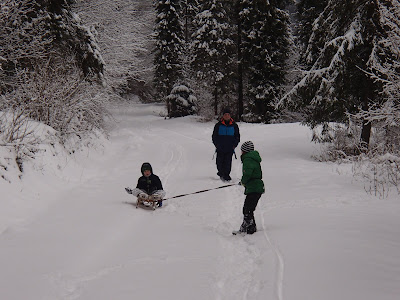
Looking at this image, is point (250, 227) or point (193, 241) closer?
point (193, 241)

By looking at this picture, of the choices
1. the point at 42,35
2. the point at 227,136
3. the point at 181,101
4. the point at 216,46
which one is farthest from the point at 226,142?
the point at 181,101

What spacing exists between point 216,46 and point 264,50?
19.3 feet

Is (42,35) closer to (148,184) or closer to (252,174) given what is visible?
(148,184)

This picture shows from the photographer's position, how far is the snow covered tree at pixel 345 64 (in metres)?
11.3

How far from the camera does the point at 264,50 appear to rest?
2378 cm

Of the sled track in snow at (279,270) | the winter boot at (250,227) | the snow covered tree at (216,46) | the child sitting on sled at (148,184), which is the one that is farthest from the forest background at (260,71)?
the sled track in snow at (279,270)

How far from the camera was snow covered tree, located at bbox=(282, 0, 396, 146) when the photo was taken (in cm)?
1129

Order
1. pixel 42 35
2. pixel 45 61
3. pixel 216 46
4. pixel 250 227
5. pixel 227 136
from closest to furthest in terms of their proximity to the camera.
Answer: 1. pixel 250 227
2. pixel 227 136
3. pixel 42 35
4. pixel 45 61
5. pixel 216 46

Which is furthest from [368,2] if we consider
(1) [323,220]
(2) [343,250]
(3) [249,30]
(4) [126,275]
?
(3) [249,30]

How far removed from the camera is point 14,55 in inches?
448

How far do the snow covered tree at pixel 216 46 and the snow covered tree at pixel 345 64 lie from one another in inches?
617

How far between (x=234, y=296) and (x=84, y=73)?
1240 centimetres

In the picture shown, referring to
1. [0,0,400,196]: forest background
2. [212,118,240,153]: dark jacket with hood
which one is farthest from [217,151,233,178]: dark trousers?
[0,0,400,196]: forest background

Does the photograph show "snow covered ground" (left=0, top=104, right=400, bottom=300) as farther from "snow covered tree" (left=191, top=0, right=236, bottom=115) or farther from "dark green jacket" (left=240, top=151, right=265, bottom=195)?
"snow covered tree" (left=191, top=0, right=236, bottom=115)
